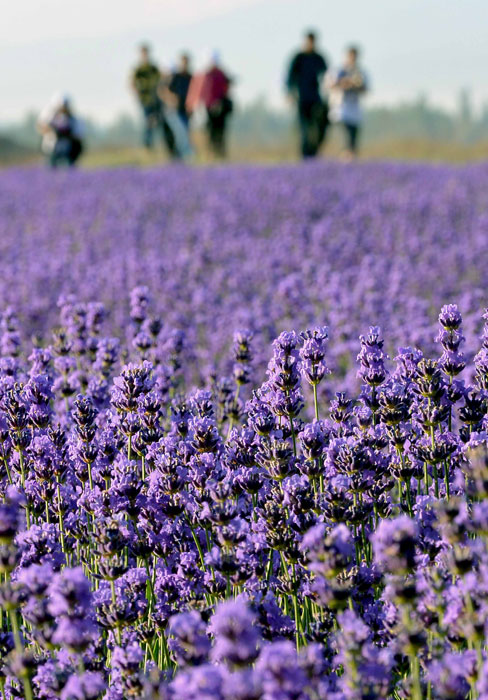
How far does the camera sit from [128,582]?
205 centimetres

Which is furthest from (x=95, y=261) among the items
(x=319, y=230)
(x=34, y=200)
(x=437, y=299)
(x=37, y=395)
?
(x=37, y=395)

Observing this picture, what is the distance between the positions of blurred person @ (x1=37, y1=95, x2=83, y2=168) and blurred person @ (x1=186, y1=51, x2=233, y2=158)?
2.52 metres

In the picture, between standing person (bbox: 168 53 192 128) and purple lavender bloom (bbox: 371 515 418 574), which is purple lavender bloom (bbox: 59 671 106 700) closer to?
purple lavender bloom (bbox: 371 515 418 574)

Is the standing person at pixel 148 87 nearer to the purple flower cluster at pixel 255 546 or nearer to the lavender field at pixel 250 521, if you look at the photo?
the lavender field at pixel 250 521

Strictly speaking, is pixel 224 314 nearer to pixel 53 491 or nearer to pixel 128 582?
pixel 53 491

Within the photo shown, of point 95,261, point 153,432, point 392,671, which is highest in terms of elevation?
point 95,261

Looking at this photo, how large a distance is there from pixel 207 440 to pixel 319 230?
663cm

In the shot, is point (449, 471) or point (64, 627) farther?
point (449, 471)

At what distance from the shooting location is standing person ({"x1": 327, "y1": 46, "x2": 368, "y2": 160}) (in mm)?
17156

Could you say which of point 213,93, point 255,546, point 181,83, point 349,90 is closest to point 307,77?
point 349,90

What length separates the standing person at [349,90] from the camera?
17.2 meters

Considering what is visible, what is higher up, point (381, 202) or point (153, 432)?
point (381, 202)

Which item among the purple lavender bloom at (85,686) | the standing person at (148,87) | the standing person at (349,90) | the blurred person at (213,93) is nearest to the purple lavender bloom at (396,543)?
the purple lavender bloom at (85,686)

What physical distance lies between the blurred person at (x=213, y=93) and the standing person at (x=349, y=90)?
2.55 meters
